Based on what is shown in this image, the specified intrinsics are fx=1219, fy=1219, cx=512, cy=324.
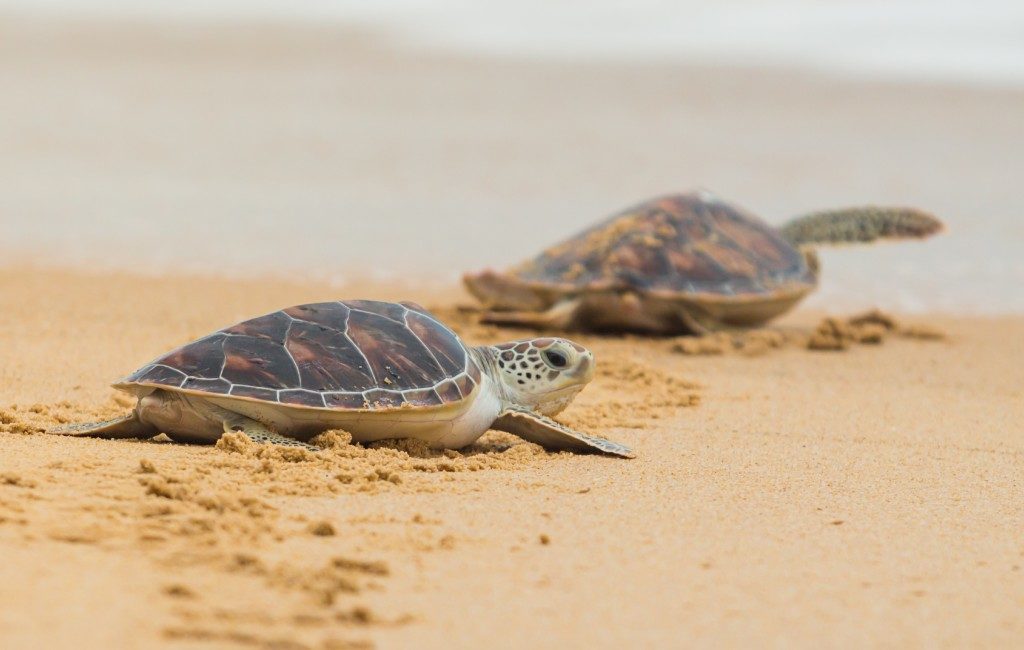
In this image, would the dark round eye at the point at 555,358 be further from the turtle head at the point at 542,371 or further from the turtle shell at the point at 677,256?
the turtle shell at the point at 677,256

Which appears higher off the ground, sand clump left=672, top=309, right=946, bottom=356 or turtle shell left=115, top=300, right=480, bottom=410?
sand clump left=672, top=309, right=946, bottom=356

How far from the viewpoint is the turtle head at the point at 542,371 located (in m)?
4.70

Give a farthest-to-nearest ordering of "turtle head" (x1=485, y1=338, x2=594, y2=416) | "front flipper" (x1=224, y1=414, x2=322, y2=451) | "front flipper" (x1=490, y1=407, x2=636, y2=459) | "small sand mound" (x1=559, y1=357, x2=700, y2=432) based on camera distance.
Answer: "small sand mound" (x1=559, y1=357, x2=700, y2=432), "turtle head" (x1=485, y1=338, x2=594, y2=416), "front flipper" (x1=490, y1=407, x2=636, y2=459), "front flipper" (x1=224, y1=414, x2=322, y2=451)

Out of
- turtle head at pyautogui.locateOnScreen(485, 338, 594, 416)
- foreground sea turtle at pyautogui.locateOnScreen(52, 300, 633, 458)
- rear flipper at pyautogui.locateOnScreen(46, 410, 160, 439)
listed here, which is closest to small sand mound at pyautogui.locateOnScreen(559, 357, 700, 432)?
turtle head at pyautogui.locateOnScreen(485, 338, 594, 416)

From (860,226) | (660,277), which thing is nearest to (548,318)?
(660,277)

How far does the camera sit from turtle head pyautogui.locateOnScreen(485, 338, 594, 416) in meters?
4.70

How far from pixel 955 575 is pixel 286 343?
2.24 metres

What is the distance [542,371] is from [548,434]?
1.22 feet

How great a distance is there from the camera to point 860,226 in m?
9.36

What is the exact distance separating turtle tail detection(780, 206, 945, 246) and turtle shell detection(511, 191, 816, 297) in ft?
2.30

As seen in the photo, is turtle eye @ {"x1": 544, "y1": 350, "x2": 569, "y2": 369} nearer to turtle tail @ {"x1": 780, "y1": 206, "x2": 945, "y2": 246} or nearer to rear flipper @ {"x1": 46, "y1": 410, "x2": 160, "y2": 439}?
rear flipper @ {"x1": 46, "y1": 410, "x2": 160, "y2": 439}

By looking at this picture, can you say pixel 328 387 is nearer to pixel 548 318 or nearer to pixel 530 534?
pixel 530 534

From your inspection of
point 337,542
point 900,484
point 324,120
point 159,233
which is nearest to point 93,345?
point 337,542

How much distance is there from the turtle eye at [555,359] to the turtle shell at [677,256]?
2.91 m
